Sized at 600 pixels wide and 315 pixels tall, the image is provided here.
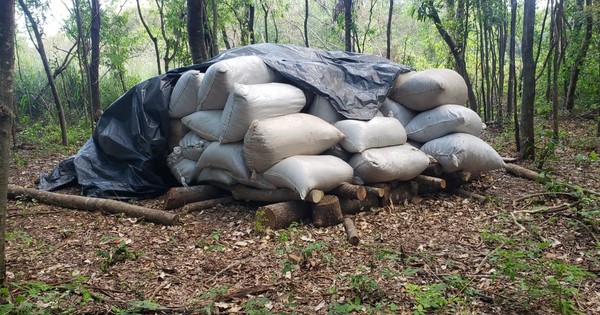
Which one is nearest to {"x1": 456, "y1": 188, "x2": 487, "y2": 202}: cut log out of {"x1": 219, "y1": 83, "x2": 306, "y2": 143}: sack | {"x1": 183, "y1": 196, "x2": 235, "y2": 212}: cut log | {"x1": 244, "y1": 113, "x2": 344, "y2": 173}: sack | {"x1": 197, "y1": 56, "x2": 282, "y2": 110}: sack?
{"x1": 244, "y1": 113, "x2": 344, "y2": 173}: sack

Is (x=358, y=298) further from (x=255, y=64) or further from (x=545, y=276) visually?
(x=255, y=64)

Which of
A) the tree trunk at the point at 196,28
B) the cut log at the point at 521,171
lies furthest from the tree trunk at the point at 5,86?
the cut log at the point at 521,171

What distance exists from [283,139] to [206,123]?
34.7 inches

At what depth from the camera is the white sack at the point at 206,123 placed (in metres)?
3.86

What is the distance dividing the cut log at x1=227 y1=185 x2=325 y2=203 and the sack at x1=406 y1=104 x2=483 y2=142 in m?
1.39

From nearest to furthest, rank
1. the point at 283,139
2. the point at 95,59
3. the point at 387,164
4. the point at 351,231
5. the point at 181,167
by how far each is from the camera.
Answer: the point at 351,231 → the point at 283,139 → the point at 387,164 → the point at 181,167 → the point at 95,59

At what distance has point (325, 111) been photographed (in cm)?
394

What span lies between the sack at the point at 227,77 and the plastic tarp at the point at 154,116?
0.12m

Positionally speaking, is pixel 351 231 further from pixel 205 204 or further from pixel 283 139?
pixel 205 204

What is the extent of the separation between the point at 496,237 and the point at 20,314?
2519mm

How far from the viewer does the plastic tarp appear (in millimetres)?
4012

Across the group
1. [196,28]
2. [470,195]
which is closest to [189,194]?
[470,195]

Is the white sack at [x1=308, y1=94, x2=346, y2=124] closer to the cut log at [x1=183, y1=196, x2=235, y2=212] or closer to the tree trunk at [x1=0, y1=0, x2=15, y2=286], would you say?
the cut log at [x1=183, y1=196, x2=235, y2=212]

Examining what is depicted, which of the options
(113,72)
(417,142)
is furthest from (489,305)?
(113,72)
